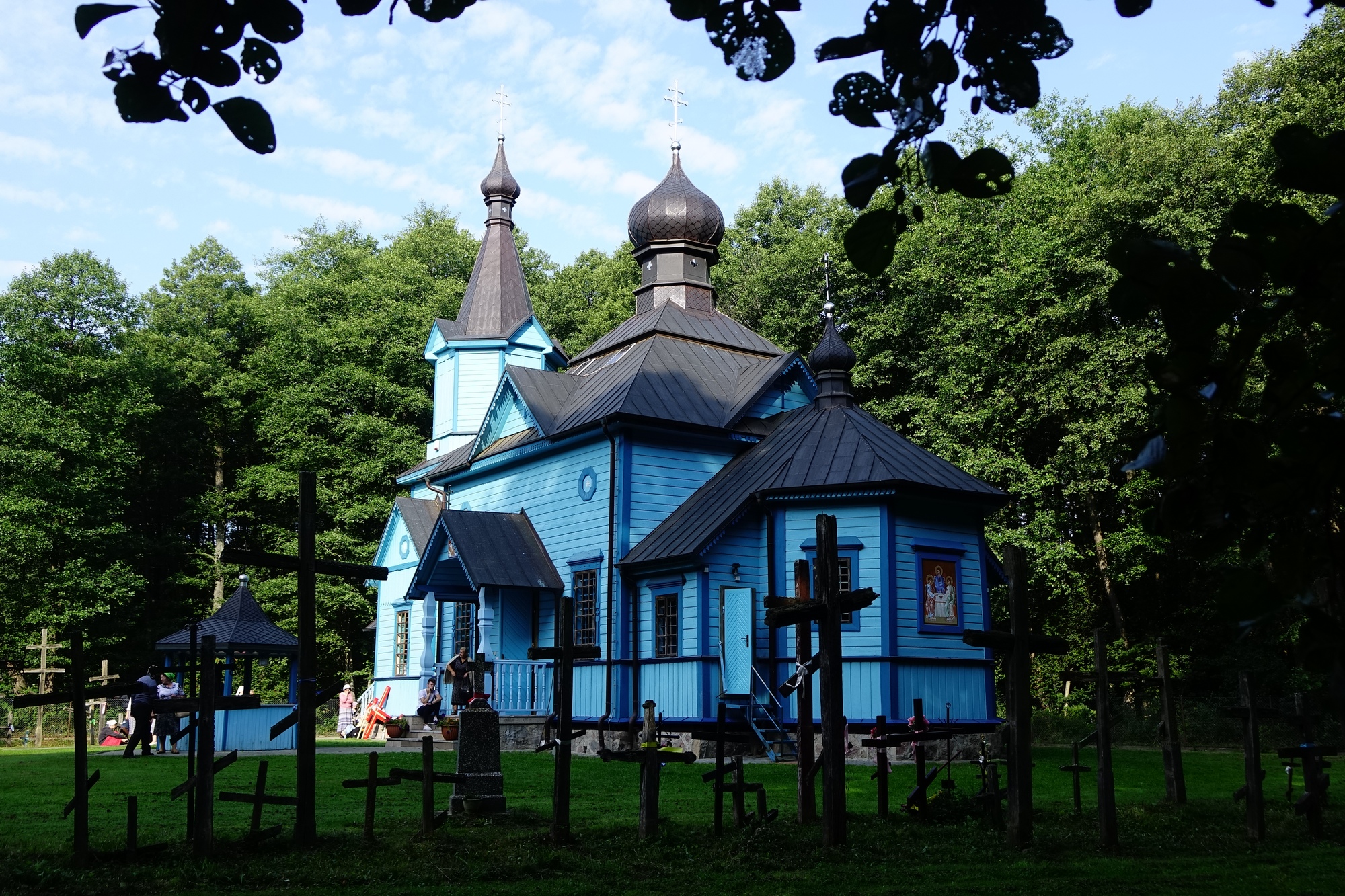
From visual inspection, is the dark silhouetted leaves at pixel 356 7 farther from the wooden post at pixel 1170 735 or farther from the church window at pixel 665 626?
the church window at pixel 665 626

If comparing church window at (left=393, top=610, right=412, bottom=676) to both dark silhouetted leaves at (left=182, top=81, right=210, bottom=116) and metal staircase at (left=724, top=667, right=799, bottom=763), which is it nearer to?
metal staircase at (left=724, top=667, right=799, bottom=763)

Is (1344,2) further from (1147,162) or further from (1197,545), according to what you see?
(1147,162)

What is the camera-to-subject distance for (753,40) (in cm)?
290

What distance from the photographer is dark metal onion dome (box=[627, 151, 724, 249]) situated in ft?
87.9

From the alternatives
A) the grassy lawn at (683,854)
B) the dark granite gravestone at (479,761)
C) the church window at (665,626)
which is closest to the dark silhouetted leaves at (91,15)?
the grassy lawn at (683,854)

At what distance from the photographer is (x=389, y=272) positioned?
144ft

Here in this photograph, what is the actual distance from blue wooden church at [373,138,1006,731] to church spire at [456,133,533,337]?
4.32 m

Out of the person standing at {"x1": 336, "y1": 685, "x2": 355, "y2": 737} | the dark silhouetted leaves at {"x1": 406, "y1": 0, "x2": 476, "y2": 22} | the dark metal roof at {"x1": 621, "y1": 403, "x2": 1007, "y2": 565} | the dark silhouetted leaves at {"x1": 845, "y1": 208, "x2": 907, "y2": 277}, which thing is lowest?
the person standing at {"x1": 336, "y1": 685, "x2": 355, "y2": 737}

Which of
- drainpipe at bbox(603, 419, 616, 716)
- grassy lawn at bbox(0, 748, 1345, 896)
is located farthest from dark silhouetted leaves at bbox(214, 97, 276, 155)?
drainpipe at bbox(603, 419, 616, 716)

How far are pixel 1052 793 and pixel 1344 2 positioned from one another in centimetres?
1161

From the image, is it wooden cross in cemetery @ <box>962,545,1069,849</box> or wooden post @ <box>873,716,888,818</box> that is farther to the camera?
wooden post @ <box>873,716,888,818</box>

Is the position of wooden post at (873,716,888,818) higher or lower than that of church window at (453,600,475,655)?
lower

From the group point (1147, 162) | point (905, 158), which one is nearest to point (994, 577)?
point (1147, 162)

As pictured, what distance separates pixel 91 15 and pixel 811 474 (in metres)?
17.3
